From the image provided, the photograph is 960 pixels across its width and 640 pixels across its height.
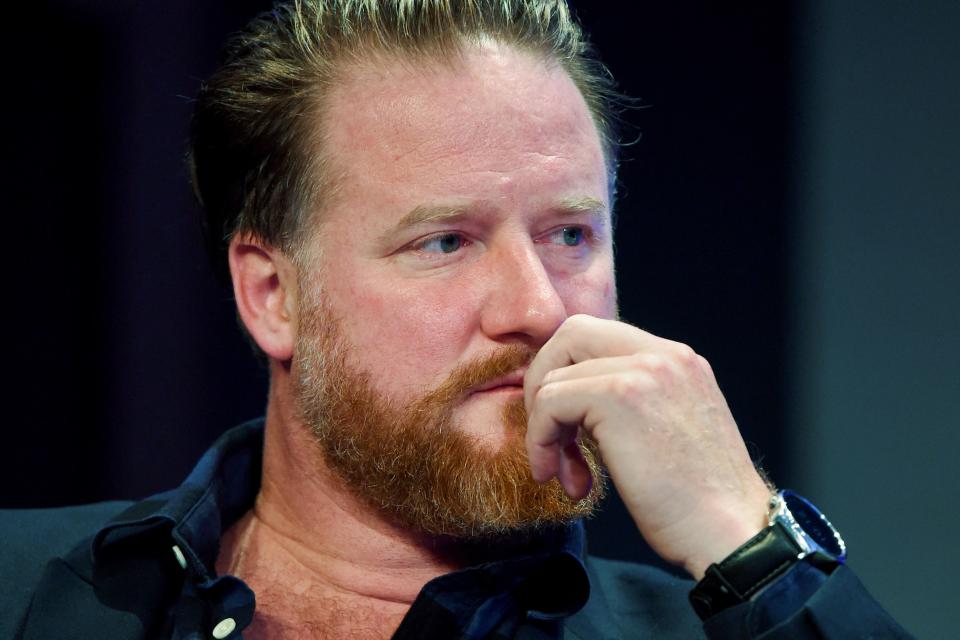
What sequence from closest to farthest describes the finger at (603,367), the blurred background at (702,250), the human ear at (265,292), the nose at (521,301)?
the finger at (603,367), the nose at (521,301), the human ear at (265,292), the blurred background at (702,250)

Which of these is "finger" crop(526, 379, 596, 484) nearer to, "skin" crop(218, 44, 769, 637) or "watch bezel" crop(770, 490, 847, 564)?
"skin" crop(218, 44, 769, 637)

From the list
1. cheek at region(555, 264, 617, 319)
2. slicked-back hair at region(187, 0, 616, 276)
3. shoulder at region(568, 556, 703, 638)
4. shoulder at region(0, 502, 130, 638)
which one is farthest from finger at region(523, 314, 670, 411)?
shoulder at region(0, 502, 130, 638)

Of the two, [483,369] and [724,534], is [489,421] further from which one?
[724,534]

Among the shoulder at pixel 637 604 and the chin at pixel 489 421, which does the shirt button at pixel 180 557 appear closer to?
the chin at pixel 489 421

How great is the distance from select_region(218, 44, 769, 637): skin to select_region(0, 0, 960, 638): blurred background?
1.02 meters

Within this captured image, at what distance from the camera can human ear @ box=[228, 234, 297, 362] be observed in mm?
2330

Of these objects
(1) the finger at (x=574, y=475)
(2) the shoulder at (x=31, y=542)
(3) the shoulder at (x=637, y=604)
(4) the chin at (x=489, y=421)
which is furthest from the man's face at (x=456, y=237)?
(2) the shoulder at (x=31, y=542)

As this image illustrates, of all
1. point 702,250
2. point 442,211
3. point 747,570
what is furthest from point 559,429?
point 702,250

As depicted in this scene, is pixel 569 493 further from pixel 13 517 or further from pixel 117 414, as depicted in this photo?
pixel 117 414

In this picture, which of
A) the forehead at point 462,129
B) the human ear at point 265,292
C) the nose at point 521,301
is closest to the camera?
the nose at point 521,301

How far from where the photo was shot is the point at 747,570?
1.71 metres

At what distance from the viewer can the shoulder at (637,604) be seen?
214 centimetres

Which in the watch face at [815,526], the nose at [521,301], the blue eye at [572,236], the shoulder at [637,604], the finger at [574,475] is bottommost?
the shoulder at [637,604]

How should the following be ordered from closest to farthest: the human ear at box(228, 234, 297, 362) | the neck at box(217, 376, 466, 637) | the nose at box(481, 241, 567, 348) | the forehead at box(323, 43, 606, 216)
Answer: the nose at box(481, 241, 567, 348)
the forehead at box(323, 43, 606, 216)
the neck at box(217, 376, 466, 637)
the human ear at box(228, 234, 297, 362)
